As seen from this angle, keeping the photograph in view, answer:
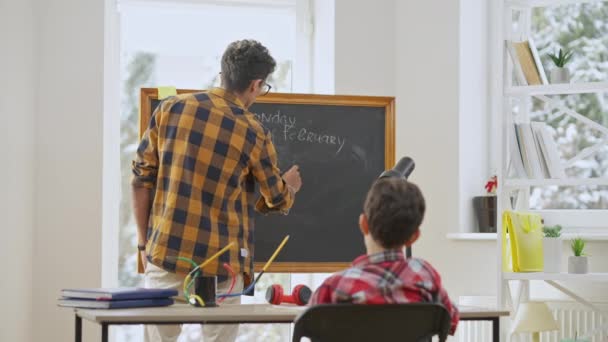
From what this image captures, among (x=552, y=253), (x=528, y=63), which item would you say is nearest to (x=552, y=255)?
(x=552, y=253)

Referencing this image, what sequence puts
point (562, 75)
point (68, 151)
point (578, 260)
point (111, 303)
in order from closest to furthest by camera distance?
point (111, 303)
point (578, 260)
point (562, 75)
point (68, 151)

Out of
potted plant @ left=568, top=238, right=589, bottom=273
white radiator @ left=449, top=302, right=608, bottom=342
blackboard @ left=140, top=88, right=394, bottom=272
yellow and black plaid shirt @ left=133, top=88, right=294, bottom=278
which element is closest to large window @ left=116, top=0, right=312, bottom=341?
blackboard @ left=140, top=88, right=394, bottom=272

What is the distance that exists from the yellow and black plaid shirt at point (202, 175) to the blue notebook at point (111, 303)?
357mm

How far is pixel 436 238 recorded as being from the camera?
4.98 metres

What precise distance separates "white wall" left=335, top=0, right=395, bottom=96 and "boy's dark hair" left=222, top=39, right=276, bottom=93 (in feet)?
6.17

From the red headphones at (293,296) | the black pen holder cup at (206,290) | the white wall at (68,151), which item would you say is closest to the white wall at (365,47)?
the white wall at (68,151)

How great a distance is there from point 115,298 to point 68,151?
90.7 inches

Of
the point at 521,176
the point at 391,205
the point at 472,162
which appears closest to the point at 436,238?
the point at 472,162

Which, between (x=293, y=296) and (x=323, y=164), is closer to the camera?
(x=293, y=296)

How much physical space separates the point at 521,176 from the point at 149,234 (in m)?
1.83

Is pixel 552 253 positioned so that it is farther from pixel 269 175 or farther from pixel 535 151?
pixel 269 175

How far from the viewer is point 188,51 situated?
5.39m

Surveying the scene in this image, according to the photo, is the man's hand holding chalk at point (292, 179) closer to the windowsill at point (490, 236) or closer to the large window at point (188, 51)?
the windowsill at point (490, 236)

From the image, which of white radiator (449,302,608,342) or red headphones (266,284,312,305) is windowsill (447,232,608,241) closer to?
white radiator (449,302,608,342)
